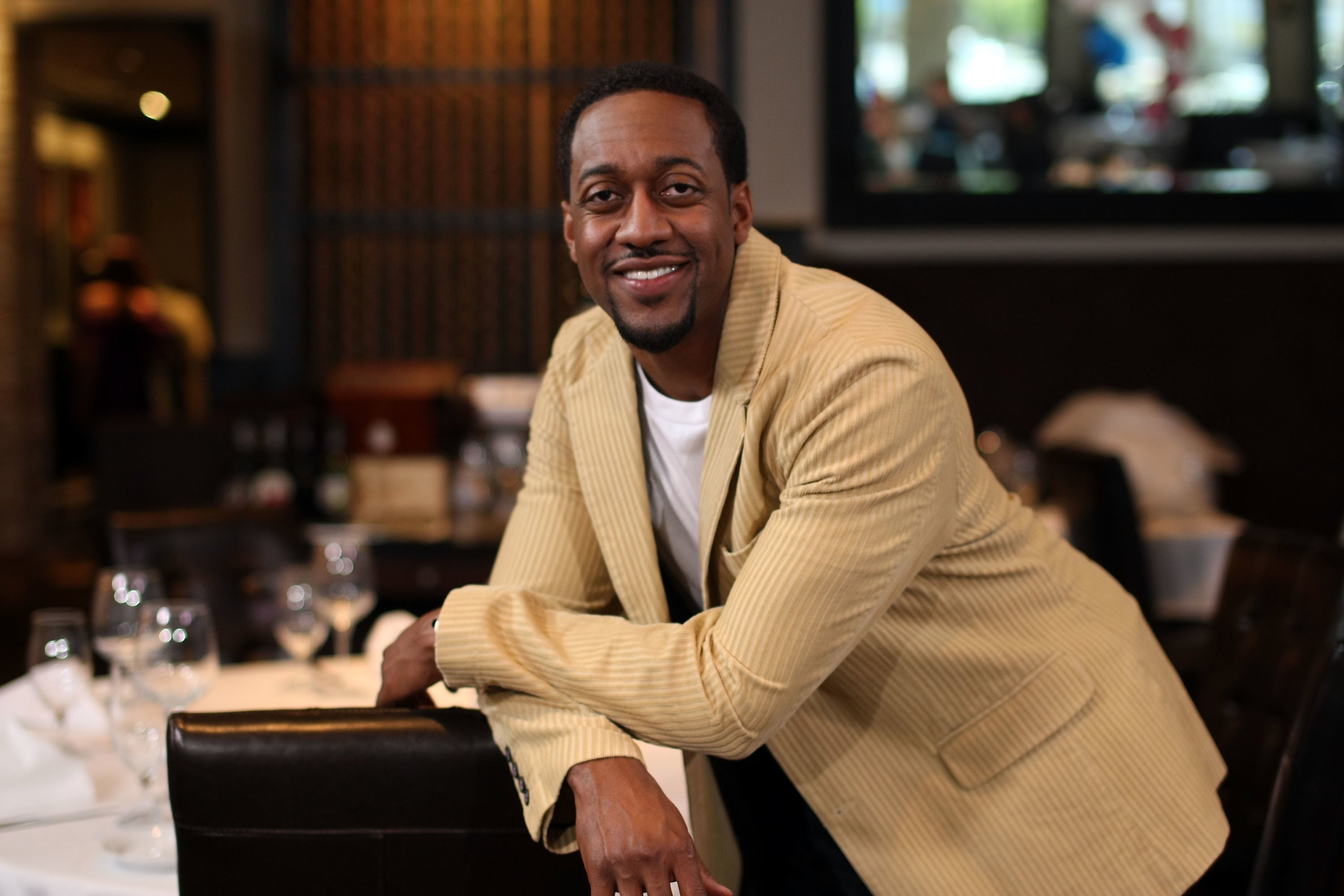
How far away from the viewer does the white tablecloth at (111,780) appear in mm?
1228

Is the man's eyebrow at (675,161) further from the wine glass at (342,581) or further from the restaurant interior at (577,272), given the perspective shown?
the restaurant interior at (577,272)

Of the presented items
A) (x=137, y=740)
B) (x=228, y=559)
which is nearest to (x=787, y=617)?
(x=137, y=740)

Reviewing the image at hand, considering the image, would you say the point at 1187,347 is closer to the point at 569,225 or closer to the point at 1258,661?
the point at 1258,661

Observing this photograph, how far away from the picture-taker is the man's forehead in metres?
1.25

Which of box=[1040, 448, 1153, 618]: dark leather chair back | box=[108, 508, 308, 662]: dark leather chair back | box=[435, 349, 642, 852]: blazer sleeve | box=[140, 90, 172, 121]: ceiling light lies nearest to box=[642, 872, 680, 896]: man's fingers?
box=[435, 349, 642, 852]: blazer sleeve

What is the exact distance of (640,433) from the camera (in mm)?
1399

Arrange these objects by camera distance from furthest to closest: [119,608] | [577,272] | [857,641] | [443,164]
→ 1. [443,164]
2. [577,272]
3. [119,608]
4. [857,641]

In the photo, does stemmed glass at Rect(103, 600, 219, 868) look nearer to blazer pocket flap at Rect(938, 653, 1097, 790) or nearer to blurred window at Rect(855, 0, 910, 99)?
blazer pocket flap at Rect(938, 653, 1097, 790)

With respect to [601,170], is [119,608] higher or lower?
lower

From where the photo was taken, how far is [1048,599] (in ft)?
4.48

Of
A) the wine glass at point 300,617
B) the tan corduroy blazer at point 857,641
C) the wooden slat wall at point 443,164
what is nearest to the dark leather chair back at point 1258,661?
the tan corduroy blazer at point 857,641

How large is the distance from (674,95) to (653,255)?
16 cm

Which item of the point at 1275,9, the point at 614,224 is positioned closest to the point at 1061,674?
the point at 614,224

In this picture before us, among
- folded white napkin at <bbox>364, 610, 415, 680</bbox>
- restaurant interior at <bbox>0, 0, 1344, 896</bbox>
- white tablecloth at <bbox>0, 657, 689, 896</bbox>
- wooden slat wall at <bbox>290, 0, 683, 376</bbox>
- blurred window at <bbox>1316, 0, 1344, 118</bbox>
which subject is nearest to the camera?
white tablecloth at <bbox>0, 657, 689, 896</bbox>
